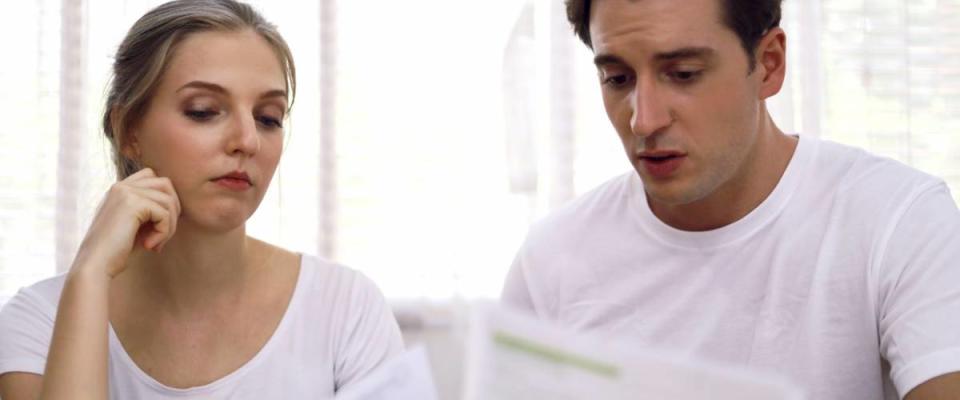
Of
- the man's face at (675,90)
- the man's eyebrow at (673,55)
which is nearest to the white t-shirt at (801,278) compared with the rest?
the man's face at (675,90)

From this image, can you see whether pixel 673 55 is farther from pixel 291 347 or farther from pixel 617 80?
pixel 291 347

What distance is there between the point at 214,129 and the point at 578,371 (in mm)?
807

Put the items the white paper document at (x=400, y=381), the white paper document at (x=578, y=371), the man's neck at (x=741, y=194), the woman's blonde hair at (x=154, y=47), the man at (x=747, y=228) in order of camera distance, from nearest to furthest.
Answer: the white paper document at (x=578, y=371), the white paper document at (x=400, y=381), the man at (x=747, y=228), the man's neck at (x=741, y=194), the woman's blonde hair at (x=154, y=47)

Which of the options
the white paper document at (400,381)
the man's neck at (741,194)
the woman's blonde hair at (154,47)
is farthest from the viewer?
the woman's blonde hair at (154,47)

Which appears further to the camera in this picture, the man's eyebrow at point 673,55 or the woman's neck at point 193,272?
the woman's neck at point 193,272

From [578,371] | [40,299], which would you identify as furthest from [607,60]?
[40,299]

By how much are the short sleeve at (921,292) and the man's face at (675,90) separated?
209 millimetres

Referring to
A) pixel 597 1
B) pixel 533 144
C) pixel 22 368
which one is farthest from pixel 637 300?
pixel 533 144

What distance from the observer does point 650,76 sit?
3.76ft

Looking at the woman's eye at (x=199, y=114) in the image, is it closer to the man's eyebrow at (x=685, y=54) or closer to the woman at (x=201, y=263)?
the woman at (x=201, y=263)

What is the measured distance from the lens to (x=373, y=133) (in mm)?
2211

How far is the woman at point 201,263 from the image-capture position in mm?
1305

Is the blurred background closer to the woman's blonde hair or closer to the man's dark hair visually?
the woman's blonde hair

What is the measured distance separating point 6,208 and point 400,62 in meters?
0.92
